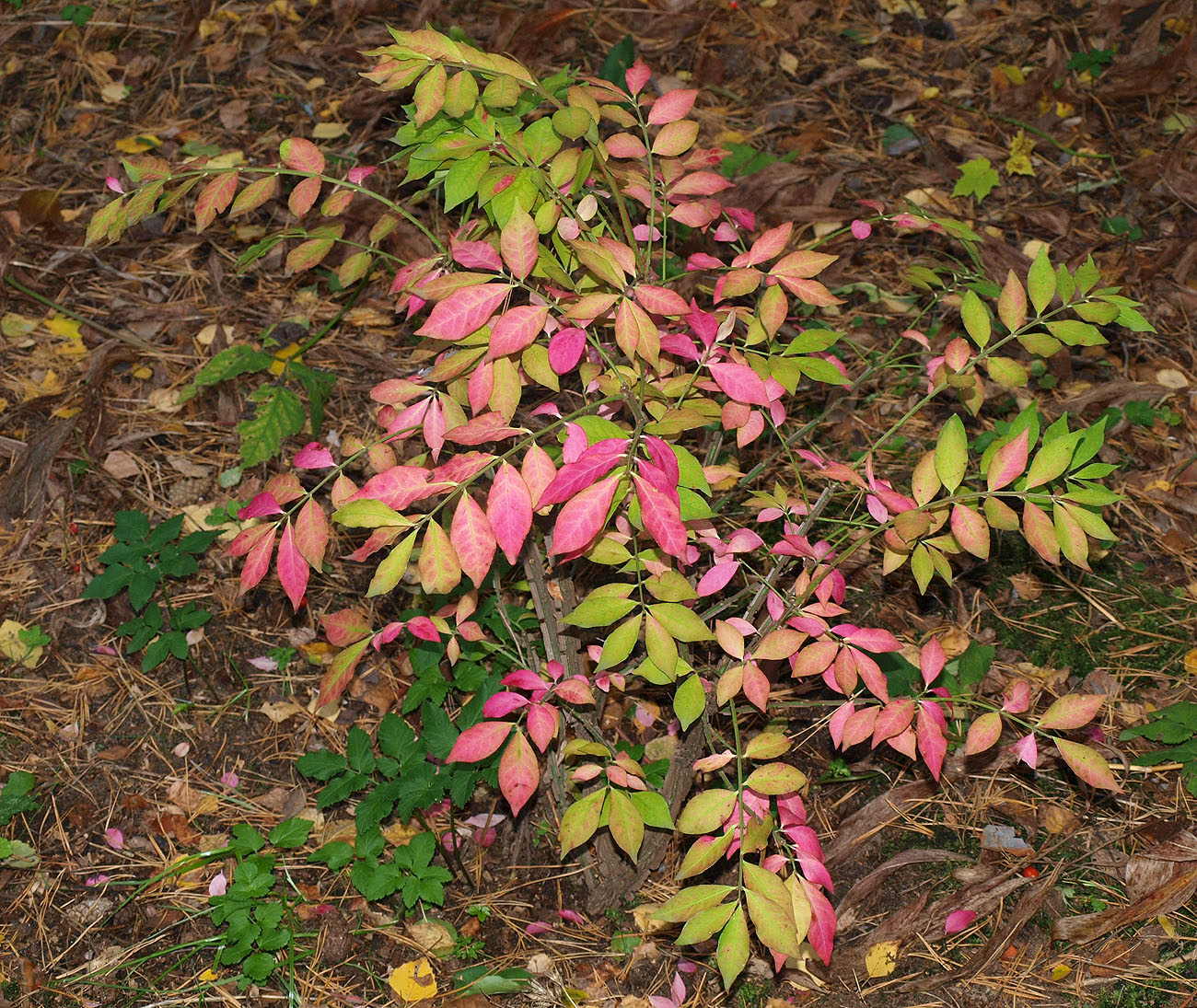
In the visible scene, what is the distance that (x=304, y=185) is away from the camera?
170 centimetres

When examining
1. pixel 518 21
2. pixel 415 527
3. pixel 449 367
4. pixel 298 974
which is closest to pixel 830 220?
pixel 518 21

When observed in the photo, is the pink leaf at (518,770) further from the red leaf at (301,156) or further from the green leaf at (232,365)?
the green leaf at (232,365)

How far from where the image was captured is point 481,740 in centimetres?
158

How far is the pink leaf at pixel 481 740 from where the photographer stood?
157cm

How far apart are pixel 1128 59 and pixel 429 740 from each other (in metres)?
3.35

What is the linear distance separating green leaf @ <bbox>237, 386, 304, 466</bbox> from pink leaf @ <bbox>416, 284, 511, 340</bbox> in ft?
4.47

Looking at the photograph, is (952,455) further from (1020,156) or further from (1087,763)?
(1020,156)

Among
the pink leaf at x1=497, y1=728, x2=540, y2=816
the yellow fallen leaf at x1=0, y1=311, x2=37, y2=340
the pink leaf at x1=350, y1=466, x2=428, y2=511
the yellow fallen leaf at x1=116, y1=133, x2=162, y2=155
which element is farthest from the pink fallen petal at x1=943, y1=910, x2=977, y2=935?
the yellow fallen leaf at x1=116, y1=133, x2=162, y2=155

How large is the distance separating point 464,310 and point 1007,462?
0.80 meters

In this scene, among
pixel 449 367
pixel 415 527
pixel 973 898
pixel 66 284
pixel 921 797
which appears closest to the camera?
pixel 415 527

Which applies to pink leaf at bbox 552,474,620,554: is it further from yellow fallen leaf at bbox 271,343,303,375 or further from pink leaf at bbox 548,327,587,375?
yellow fallen leaf at bbox 271,343,303,375

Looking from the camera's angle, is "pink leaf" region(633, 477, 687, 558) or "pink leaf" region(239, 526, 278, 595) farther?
"pink leaf" region(239, 526, 278, 595)

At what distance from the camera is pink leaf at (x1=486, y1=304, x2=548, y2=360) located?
1.27 m

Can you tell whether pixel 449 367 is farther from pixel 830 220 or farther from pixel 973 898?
pixel 830 220
